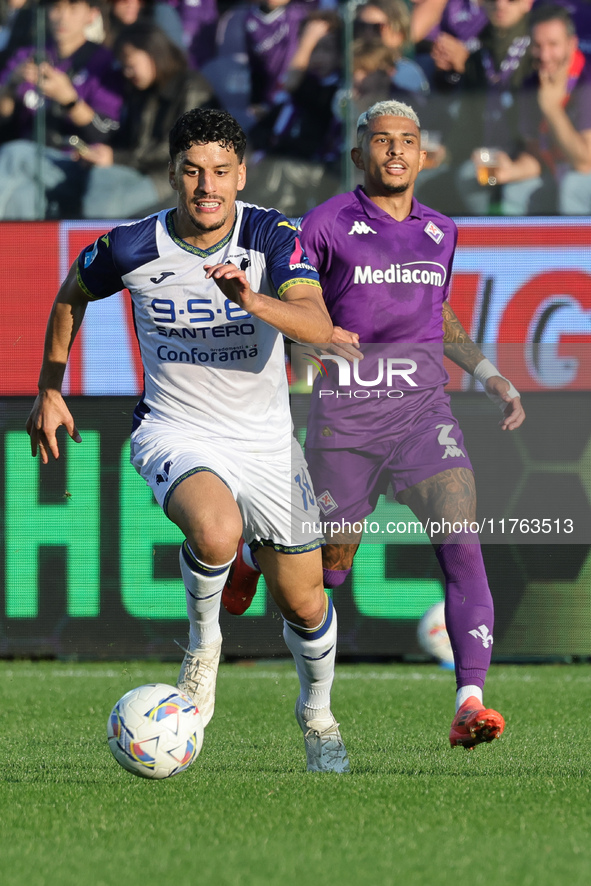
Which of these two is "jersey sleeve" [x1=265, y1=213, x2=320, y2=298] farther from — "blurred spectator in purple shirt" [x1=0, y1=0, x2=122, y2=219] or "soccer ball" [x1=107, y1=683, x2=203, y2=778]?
"blurred spectator in purple shirt" [x1=0, y1=0, x2=122, y2=219]

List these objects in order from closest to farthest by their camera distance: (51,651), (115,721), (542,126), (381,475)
A: (115,721) < (381,475) < (51,651) < (542,126)

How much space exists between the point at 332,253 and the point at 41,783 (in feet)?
7.75

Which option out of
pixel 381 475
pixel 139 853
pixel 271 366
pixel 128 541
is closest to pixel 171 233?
pixel 271 366

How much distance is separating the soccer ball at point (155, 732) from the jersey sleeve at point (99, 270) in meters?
1.57

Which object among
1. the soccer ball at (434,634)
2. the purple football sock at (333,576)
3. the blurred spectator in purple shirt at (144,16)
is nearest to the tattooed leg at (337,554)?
the purple football sock at (333,576)

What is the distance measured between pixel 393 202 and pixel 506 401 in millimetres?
971

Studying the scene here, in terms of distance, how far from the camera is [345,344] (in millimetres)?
4918

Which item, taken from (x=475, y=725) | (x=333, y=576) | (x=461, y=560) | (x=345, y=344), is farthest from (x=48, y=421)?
(x=475, y=725)

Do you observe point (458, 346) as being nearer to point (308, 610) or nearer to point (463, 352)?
point (463, 352)

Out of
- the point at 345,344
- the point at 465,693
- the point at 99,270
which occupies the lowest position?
the point at 465,693

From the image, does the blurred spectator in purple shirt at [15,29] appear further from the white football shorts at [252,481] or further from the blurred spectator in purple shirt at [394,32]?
the white football shorts at [252,481]

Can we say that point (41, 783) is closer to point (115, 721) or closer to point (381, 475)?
point (115, 721)

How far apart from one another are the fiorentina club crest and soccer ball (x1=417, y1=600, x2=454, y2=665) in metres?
3.75

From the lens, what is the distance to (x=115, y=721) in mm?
4090
